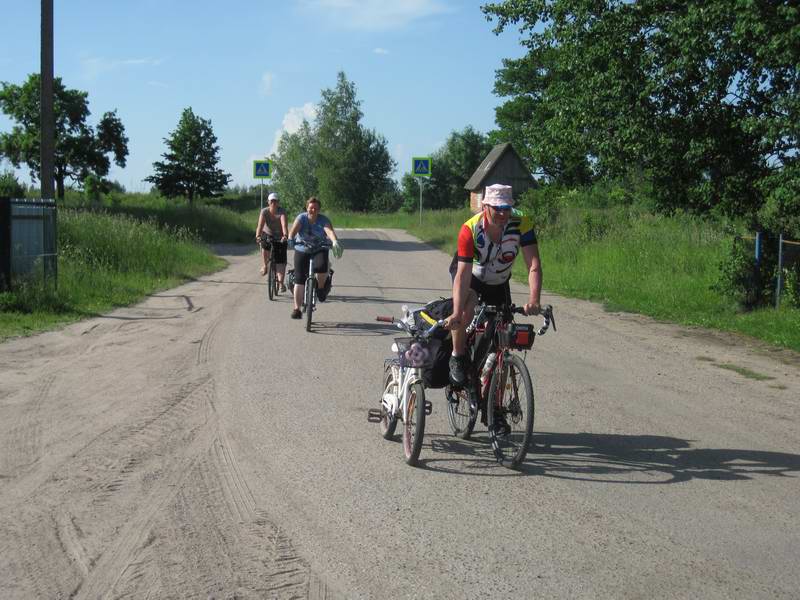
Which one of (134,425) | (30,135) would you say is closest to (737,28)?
(134,425)

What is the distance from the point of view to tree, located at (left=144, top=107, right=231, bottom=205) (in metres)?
84.9

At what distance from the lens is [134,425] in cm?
713

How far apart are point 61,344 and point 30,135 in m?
67.6

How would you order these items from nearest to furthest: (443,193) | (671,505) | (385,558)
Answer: (385,558), (671,505), (443,193)

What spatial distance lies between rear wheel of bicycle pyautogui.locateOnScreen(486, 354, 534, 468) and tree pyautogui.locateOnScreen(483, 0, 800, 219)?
266 inches

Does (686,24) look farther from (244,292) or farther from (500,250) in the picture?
(244,292)

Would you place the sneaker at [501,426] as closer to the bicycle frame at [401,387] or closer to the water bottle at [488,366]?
the water bottle at [488,366]

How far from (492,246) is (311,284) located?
6.50 metres

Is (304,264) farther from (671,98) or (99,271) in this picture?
(99,271)

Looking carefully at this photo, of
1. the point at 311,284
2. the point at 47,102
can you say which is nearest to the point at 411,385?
the point at 311,284

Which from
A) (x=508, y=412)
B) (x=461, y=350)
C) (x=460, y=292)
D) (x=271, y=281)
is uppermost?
(x=460, y=292)

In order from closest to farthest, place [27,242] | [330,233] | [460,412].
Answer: [460,412], [330,233], [27,242]

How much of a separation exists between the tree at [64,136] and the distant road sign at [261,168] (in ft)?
143

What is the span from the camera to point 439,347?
6266mm
